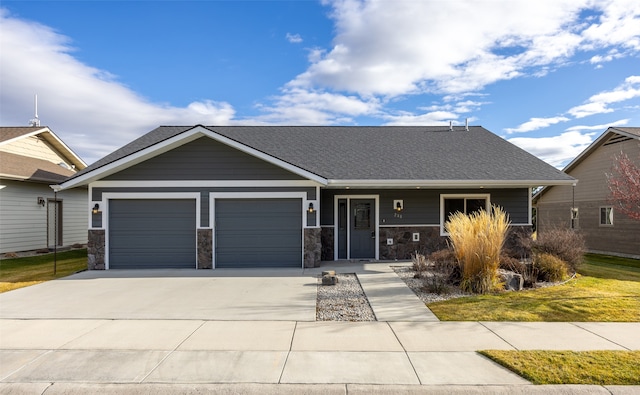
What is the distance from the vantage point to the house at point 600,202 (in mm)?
14859

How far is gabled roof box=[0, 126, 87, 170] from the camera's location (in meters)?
15.5

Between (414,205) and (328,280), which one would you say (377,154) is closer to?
(414,205)

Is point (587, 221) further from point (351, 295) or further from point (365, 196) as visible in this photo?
point (351, 295)

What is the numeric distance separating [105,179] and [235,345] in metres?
8.34

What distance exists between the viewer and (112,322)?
19.1 ft

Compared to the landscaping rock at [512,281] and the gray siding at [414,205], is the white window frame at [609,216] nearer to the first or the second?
the gray siding at [414,205]

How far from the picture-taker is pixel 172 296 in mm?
7512

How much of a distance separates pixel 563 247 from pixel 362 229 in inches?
229

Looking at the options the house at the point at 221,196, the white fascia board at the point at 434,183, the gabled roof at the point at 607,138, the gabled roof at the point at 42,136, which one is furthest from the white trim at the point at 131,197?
the gabled roof at the point at 607,138

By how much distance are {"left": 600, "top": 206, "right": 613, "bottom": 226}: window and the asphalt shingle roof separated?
6.14m

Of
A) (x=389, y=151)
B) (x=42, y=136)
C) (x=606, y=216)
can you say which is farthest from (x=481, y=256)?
(x=42, y=136)

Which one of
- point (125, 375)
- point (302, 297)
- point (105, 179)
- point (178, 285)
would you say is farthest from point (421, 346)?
point (105, 179)

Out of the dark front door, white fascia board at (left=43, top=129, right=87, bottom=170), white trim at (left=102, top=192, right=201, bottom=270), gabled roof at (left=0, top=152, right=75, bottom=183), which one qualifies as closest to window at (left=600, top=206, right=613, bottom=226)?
the dark front door

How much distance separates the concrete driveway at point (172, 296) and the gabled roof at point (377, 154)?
10.3 ft
